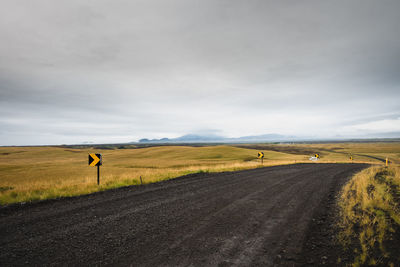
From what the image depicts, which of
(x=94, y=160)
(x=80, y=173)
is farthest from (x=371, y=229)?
(x=80, y=173)

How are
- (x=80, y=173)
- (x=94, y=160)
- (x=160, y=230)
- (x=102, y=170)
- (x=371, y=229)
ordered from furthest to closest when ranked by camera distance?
(x=102, y=170) < (x=80, y=173) < (x=94, y=160) < (x=160, y=230) < (x=371, y=229)

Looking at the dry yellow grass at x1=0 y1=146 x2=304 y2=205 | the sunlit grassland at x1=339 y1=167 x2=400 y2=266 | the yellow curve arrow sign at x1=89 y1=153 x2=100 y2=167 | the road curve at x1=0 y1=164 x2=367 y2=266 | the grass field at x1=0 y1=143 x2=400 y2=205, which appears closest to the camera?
the sunlit grassland at x1=339 y1=167 x2=400 y2=266

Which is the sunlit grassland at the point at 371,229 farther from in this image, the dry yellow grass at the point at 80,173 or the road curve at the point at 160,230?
the dry yellow grass at the point at 80,173

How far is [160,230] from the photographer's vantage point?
209 inches

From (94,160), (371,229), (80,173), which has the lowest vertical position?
(80,173)

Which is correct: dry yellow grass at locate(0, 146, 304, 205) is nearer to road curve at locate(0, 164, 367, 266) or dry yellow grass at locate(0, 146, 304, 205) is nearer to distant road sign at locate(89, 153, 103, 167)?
distant road sign at locate(89, 153, 103, 167)

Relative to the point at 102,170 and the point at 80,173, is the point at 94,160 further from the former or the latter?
the point at 102,170

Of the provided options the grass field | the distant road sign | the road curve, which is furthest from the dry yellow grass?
the road curve

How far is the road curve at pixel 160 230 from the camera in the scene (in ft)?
13.1

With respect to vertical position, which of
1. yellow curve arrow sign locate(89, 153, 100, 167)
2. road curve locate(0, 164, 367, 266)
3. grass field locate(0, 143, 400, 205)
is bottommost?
grass field locate(0, 143, 400, 205)

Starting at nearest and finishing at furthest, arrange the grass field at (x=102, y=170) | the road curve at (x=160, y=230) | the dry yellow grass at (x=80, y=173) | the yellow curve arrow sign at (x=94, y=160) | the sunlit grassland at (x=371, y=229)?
the sunlit grassland at (x=371, y=229) < the road curve at (x=160, y=230) < the dry yellow grass at (x=80, y=173) < the grass field at (x=102, y=170) < the yellow curve arrow sign at (x=94, y=160)

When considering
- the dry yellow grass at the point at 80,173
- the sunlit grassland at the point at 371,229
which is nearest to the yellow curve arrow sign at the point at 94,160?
the dry yellow grass at the point at 80,173

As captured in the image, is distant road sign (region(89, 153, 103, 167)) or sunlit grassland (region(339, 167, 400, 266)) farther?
distant road sign (region(89, 153, 103, 167))

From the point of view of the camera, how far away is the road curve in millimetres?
4000
